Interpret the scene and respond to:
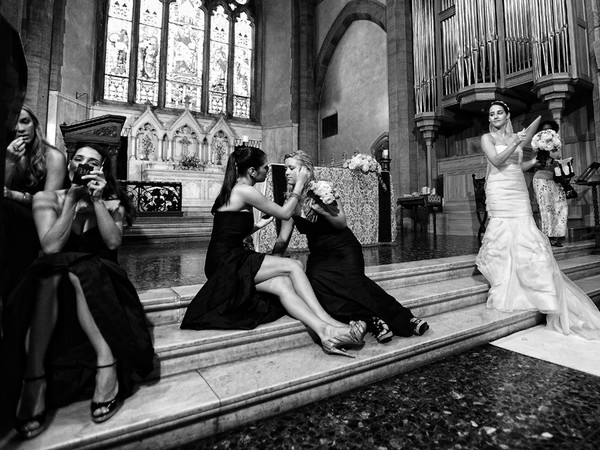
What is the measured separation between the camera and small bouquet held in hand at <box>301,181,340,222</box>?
82.4 inches

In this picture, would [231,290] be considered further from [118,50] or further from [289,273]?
[118,50]

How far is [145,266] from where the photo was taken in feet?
10.9

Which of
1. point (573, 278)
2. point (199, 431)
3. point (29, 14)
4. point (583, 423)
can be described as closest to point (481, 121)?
point (573, 278)

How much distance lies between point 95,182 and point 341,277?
4.58 feet

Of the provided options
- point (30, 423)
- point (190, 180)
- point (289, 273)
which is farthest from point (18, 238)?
point (190, 180)

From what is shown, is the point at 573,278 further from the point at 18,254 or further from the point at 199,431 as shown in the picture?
the point at 18,254

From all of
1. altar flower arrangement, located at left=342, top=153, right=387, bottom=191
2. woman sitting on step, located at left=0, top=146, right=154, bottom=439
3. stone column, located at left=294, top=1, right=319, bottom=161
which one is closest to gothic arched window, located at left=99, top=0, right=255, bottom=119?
stone column, located at left=294, top=1, right=319, bottom=161

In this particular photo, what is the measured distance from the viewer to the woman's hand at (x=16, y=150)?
1423 mm

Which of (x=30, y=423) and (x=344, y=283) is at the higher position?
(x=344, y=283)

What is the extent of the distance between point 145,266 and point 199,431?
236 centimetres

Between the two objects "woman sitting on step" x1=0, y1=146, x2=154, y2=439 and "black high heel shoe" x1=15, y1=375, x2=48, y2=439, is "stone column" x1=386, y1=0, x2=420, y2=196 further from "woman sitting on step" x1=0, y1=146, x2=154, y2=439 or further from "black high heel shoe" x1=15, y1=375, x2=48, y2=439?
"black high heel shoe" x1=15, y1=375, x2=48, y2=439

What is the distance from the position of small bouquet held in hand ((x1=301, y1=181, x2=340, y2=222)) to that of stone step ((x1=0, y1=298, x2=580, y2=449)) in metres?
0.80

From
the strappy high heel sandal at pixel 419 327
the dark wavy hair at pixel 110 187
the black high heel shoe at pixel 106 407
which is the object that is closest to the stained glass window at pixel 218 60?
the dark wavy hair at pixel 110 187

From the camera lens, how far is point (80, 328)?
4.46ft
